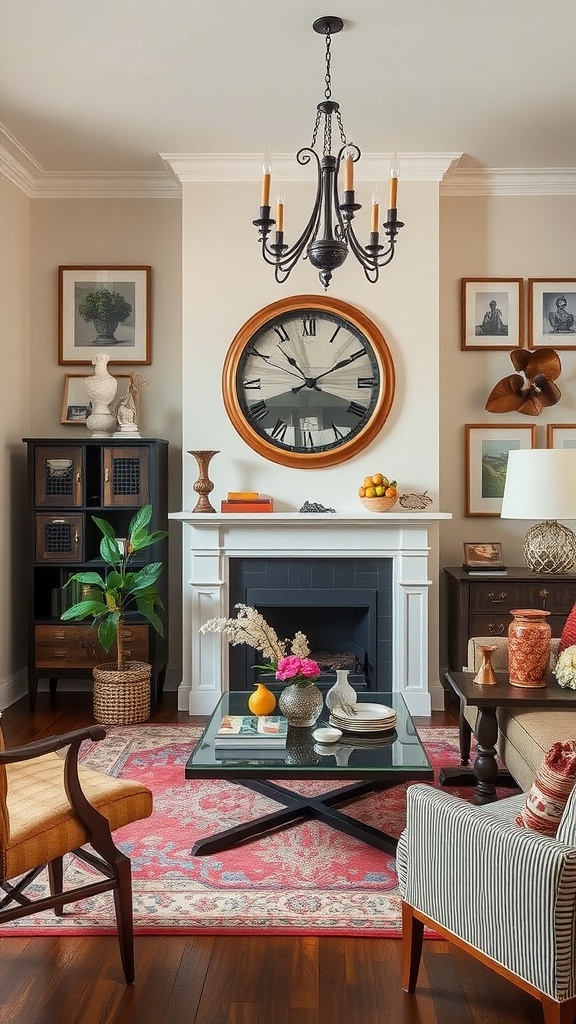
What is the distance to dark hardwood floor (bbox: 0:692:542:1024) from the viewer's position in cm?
213

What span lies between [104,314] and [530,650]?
11.4ft

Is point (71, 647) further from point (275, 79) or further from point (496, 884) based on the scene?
point (496, 884)

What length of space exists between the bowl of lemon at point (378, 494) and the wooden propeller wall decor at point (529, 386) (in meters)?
0.91

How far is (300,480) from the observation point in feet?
16.6

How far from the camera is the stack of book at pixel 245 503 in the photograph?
4891 millimetres

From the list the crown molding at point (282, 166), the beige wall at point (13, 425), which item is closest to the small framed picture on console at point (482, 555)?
the crown molding at point (282, 166)

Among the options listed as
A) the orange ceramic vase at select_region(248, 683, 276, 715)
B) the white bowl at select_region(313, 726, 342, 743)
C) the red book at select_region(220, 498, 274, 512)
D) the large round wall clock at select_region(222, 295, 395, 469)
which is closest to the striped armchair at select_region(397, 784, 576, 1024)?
the white bowl at select_region(313, 726, 342, 743)

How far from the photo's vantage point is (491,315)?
536 centimetres

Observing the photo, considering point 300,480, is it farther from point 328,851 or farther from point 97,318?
point 328,851

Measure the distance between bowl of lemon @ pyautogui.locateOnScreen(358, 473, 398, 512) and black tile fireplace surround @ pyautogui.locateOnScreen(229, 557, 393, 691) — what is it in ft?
1.05

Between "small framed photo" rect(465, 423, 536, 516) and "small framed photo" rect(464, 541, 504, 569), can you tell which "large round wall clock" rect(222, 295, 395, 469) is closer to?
"small framed photo" rect(465, 423, 536, 516)

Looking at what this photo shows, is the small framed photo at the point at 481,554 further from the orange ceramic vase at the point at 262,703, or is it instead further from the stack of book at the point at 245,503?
the orange ceramic vase at the point at 262,703

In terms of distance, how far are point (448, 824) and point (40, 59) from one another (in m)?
3.56

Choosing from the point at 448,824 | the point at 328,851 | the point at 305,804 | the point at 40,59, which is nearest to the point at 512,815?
the point at 448,824
